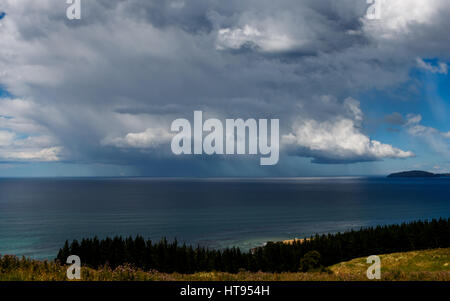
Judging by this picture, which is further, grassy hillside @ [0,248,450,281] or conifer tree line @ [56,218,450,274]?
conifer tree line @ [56,218,450,274]

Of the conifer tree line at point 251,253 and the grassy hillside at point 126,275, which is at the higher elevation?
the grassy hillside at point 126,275

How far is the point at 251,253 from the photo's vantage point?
9206cm

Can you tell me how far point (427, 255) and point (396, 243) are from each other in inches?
1898

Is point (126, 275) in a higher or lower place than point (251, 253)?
higher

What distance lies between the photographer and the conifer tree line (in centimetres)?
8244

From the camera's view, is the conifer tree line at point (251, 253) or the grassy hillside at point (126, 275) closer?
the grassy hillside at point (126, 275)

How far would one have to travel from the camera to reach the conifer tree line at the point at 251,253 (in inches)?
3246

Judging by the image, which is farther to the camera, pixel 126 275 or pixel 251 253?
pixel 251 253

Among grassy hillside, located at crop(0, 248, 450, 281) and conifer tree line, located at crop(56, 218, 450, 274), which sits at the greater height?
grassy hillside, located at crop(0, 248, 450, 281)
